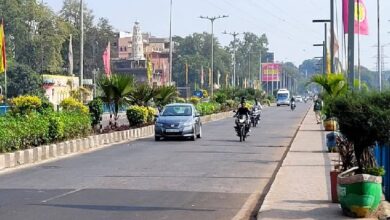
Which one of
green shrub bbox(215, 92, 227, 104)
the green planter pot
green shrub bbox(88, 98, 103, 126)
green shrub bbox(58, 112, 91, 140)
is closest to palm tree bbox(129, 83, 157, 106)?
green shrub bbox(88, 98, 103, 126)

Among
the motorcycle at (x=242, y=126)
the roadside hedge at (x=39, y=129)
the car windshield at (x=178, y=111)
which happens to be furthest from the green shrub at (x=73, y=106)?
the motorcycle at (x=242, y=126)

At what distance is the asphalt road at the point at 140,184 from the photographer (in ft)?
36.4

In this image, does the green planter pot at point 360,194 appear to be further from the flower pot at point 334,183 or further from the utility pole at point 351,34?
the utility pole at point 351,34

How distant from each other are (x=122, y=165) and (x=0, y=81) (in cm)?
6396

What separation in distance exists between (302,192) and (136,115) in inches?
855

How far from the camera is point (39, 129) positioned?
21.5 m

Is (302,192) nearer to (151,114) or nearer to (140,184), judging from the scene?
(140,184)

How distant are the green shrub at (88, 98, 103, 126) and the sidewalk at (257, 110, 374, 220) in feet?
32.8

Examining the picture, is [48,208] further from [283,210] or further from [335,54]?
[335,54]

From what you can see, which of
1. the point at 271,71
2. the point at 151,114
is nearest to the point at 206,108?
the point at 151,114

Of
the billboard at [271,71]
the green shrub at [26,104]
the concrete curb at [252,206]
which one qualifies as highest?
the billboard at [271,71]

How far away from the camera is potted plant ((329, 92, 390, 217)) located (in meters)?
9.73

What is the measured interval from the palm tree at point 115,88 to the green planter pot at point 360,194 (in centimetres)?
2059

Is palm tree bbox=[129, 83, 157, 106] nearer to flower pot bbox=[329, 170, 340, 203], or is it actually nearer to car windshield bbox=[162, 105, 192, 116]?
car windshield bbox=[162, 105, 192, 116]
